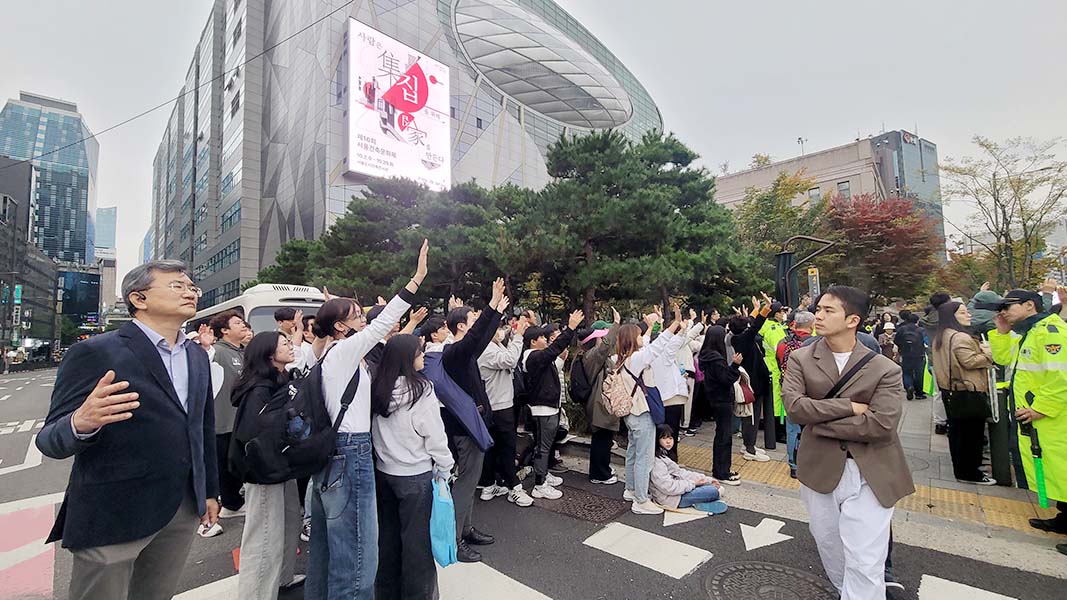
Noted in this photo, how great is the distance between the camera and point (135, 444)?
198 centimetres

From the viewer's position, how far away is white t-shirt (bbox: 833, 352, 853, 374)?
285cm


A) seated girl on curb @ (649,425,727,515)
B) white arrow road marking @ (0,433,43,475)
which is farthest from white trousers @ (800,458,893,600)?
white arrow road marking @ (0,433,43,475)

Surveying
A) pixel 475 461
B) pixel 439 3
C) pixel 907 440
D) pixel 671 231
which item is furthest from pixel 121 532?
pixel 439 3

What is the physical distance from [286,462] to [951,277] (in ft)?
113

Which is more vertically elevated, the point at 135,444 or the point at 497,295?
the point at 497,295

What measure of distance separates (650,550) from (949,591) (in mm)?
1847

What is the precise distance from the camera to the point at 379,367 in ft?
9.22

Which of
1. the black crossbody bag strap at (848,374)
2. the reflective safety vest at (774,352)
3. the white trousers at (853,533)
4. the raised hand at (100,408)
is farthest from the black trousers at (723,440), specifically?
the raised hand at (100,408)

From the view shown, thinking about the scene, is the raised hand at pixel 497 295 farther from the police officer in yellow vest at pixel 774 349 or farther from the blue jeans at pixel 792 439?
the police officer in yellow vest at pixel 774 349

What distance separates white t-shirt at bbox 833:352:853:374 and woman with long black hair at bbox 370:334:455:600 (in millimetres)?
2337

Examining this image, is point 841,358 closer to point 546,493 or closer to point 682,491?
point 682,491

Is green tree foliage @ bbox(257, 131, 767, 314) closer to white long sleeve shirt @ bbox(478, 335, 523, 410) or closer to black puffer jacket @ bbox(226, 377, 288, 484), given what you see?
white long sleeve shirt @ bbox(478, 335, 523, 410)

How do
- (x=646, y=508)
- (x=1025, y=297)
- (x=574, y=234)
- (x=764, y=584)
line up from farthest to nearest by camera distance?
1. (x=574, y=234)
2. (x=646, y=508)
3. (x=1025, y=297)
4. (x=764, y=584)

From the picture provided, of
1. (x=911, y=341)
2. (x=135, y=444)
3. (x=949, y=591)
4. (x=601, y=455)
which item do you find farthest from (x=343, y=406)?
(x=911, y=341)
